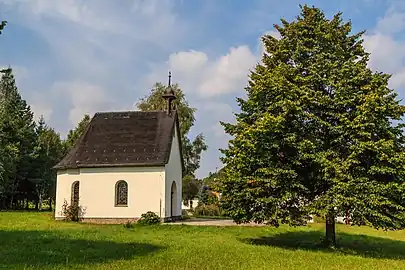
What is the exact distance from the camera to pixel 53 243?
17594 millimetres

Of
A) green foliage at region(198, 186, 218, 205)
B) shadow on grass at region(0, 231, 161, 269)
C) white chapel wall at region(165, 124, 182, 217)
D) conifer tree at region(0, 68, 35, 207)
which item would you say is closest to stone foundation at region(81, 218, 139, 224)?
white chapel wall at region(165, 124, 182, 217)

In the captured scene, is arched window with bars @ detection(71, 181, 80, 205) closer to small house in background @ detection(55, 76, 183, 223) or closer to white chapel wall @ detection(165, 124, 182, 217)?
small house in background @ detection(55, 76, 183, 223)

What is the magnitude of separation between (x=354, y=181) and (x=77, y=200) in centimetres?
2062

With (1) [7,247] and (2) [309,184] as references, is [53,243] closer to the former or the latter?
(1) [7,247]

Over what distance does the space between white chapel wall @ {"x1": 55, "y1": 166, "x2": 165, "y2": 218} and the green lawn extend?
19.8 feet

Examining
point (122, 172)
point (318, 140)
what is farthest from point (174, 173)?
point (318, 140)

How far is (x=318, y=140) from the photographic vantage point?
66.3 feet

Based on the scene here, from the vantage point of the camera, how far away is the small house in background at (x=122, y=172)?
31.8 metres

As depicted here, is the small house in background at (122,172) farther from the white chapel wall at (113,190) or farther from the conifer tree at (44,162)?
the conifer tree at (44,162)

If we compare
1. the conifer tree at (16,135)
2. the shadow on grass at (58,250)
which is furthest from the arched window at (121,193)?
the conifer tree at (16,135)

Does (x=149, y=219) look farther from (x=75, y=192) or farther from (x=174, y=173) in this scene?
(x=75, y=192)

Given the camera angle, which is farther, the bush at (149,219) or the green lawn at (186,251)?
the bush at (149,219)

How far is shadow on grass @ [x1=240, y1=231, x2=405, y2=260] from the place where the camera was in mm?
20594

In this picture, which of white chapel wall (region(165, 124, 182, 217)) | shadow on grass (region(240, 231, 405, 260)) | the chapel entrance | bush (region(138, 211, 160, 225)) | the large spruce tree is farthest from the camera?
the chapel entrance
